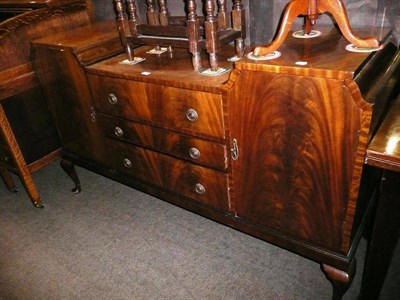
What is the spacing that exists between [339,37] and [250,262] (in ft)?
3.82

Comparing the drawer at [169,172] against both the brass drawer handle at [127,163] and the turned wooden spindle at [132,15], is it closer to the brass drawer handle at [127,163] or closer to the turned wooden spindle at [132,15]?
the brass drawer handle at [127,163]

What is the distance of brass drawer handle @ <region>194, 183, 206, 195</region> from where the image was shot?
1547 mm

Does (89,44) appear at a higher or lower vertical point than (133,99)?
higher

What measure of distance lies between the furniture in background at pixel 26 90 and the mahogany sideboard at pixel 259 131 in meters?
0.22

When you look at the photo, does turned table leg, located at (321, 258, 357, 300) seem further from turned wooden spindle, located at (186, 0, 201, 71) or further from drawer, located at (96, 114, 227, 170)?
turned wooden spindle, located at (186, 0, 201, 71)

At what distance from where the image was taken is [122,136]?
1751mm

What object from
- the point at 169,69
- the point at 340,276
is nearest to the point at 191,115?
the point at 169,69

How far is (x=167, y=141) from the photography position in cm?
155

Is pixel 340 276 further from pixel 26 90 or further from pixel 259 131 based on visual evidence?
pixel 26 90

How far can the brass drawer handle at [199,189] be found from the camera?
155cm

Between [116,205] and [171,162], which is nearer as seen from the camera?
[171,162]

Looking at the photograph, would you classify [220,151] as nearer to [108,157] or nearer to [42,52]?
[108,157]

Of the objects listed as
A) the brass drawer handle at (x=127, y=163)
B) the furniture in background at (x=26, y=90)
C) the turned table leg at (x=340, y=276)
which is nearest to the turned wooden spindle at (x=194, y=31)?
the brass drawer handle at (x=127, y=163)

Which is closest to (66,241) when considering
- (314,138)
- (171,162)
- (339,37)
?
(171,162)
